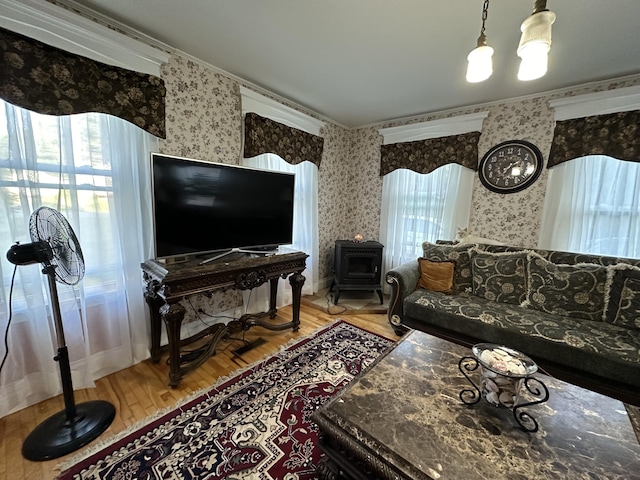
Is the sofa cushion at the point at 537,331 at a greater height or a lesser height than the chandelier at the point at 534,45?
lesser

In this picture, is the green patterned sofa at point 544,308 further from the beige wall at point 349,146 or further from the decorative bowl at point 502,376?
the decorative bowl at point 502,376

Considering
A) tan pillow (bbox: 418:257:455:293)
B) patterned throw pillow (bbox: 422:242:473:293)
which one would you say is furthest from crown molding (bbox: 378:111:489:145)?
tan pillow (bbox: 418:257:455:293)

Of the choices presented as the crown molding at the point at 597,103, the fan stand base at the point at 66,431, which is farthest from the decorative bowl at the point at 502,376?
the crown molding at the point at 597,103

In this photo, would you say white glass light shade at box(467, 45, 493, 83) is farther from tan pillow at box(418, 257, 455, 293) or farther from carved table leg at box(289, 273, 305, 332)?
carved table leg at box(289, 273, 305, 332)

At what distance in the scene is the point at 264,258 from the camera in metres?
2.14

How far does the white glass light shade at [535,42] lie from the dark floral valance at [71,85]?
2.24 metres

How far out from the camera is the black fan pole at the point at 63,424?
128 cm

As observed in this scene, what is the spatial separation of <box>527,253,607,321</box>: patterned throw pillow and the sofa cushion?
0.08 m

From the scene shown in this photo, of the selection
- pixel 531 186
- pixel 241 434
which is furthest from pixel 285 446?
pixel 531 186

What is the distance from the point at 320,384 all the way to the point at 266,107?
263cm

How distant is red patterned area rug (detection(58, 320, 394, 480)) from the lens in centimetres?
121

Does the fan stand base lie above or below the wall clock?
below

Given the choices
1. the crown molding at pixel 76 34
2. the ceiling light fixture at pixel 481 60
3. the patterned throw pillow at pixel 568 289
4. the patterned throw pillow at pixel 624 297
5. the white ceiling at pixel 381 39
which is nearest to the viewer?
the ceiling light fixture at pixel 481 60

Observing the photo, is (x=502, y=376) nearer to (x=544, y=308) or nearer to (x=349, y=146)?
(x=544, y=308)
